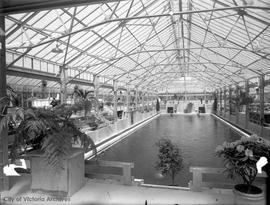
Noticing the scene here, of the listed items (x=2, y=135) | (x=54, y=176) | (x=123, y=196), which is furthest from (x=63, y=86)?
(x=123, y=196)

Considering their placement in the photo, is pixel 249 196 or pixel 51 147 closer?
pixel 249 196

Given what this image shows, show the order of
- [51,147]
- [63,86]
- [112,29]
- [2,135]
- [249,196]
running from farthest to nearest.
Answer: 1. [112,29]
2. [63,86]
3. [2,135]
4. [51,147]
5. [249,196]

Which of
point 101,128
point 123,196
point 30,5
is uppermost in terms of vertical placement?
point 30,5

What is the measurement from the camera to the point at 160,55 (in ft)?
69.5

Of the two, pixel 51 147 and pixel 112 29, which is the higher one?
pixel 112 29

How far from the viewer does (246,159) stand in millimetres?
2547

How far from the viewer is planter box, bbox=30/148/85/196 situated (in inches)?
120

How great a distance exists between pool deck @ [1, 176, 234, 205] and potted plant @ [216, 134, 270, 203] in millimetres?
358

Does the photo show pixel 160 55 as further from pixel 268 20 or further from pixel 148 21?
pixel 268 20

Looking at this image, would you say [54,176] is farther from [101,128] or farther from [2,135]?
[101,128]

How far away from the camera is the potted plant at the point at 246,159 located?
2.55 m

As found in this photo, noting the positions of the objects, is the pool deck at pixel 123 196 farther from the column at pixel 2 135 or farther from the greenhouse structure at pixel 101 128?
the column at pixel 2 135

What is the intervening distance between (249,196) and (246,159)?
1.25 ft

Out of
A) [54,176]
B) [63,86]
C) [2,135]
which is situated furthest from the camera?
[63,86]
